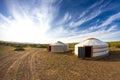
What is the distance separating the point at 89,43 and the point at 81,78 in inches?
329

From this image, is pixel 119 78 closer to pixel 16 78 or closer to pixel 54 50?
pixel 16 78

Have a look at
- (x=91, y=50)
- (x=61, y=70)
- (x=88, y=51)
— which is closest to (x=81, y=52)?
(x=88, y=51)

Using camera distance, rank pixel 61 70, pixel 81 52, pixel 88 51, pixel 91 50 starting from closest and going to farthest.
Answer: pixel 61 70, pixel 91 50, pixel 81 52, pixel 88 51

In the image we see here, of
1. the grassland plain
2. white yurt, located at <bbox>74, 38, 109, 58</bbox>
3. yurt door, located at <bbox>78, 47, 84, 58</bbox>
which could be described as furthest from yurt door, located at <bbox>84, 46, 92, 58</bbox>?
the grassland plain

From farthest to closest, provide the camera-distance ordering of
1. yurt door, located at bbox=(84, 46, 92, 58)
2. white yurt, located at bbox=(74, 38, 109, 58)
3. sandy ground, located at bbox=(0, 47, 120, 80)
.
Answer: yurt door, located at bbox=(84, 46, 92, 58), white yurt, located at bbox=(74, 38, 109, 58), sandy ground, located at bbox=(0, 47, 120, 80)

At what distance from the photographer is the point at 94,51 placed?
13.6 metres

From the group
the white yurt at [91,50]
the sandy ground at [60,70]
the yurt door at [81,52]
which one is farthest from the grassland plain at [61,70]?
the yurt door at [81,52]

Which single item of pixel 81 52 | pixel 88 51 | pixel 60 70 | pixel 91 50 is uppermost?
pixel 91 50

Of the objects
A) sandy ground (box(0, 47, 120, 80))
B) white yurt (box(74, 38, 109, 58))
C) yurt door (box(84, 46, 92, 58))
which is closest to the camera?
sandy ground (box(0, 47, 120, 80))

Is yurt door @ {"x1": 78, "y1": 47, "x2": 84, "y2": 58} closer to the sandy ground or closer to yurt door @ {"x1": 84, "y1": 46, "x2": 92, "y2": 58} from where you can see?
yurt door @ {"x1": 84, "y1": 46, "x2": 92, "y2": 58}

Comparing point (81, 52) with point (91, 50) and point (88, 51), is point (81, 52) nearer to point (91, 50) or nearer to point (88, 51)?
point (88, 51)

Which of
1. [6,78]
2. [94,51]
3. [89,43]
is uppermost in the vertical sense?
[89,43]

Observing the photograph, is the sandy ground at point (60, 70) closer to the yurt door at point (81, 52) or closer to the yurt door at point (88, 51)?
the yurt door at point (88, 51)

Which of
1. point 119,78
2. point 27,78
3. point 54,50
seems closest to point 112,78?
point 119,78
